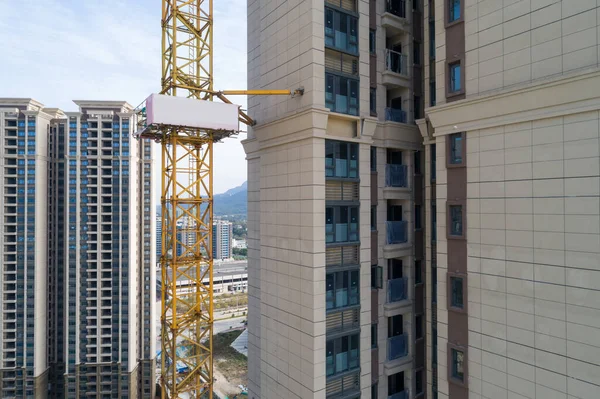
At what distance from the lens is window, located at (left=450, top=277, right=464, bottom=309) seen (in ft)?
49.8

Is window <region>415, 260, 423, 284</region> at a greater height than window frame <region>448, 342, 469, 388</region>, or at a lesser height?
greater

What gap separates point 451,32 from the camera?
1565 centimetres

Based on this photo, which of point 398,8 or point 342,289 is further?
point 398,8

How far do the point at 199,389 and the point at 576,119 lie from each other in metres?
22.7

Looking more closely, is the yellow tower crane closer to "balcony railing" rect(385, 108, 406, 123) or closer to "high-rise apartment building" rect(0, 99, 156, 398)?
"balcony railing" rect(385, 108, 406, 123)

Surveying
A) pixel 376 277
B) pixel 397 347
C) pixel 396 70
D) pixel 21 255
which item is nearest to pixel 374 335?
pixel 397 347

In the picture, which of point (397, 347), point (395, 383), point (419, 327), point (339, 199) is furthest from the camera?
point (419, 327)

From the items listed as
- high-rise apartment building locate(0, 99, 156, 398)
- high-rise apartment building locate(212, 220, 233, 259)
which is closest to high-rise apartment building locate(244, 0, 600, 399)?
high-rise apartment building locate(0, 99, 156, 398)

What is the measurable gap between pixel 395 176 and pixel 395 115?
319cm

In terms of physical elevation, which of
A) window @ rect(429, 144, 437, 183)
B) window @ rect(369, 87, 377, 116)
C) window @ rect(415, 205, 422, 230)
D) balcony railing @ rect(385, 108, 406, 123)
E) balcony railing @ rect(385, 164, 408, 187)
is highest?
window @ rect(369, 87, 377, 116)

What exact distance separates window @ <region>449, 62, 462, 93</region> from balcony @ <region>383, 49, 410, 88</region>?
153 inches

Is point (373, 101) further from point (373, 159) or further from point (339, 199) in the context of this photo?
point (339, 199)

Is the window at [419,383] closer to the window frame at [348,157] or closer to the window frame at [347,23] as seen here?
the window frame at [348,157]

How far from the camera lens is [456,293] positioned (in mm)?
15391
